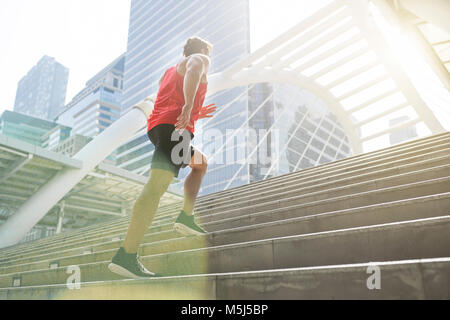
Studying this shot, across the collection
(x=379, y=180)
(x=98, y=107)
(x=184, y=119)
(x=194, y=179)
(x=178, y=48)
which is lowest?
(x=194, y=179)

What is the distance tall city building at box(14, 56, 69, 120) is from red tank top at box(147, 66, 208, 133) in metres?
184

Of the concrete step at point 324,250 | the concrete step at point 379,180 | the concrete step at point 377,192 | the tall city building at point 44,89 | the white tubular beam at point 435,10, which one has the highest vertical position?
the tall city building at point 44,89

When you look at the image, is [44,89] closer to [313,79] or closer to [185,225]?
[313,79]

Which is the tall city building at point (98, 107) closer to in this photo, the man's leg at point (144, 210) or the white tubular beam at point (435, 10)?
the white tubular beam at point (435, 10)

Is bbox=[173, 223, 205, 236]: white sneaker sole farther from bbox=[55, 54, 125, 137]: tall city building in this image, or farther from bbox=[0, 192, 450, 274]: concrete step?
bbox=[55, 54, 125, 137]: tall city building

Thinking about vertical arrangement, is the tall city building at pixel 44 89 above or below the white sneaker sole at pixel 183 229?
above

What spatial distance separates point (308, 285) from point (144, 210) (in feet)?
3.58

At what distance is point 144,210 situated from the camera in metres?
2.08

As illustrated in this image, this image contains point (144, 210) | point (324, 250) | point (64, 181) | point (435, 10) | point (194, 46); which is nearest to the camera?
point (324, 250)

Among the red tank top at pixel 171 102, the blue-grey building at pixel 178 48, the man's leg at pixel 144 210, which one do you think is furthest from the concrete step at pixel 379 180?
the blue-grey building at pixel 178 48

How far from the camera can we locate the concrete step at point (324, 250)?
1576 mm

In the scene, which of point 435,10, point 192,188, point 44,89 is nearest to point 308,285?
point 192,188

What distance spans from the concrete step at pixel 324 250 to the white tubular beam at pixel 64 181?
29.0 feet
